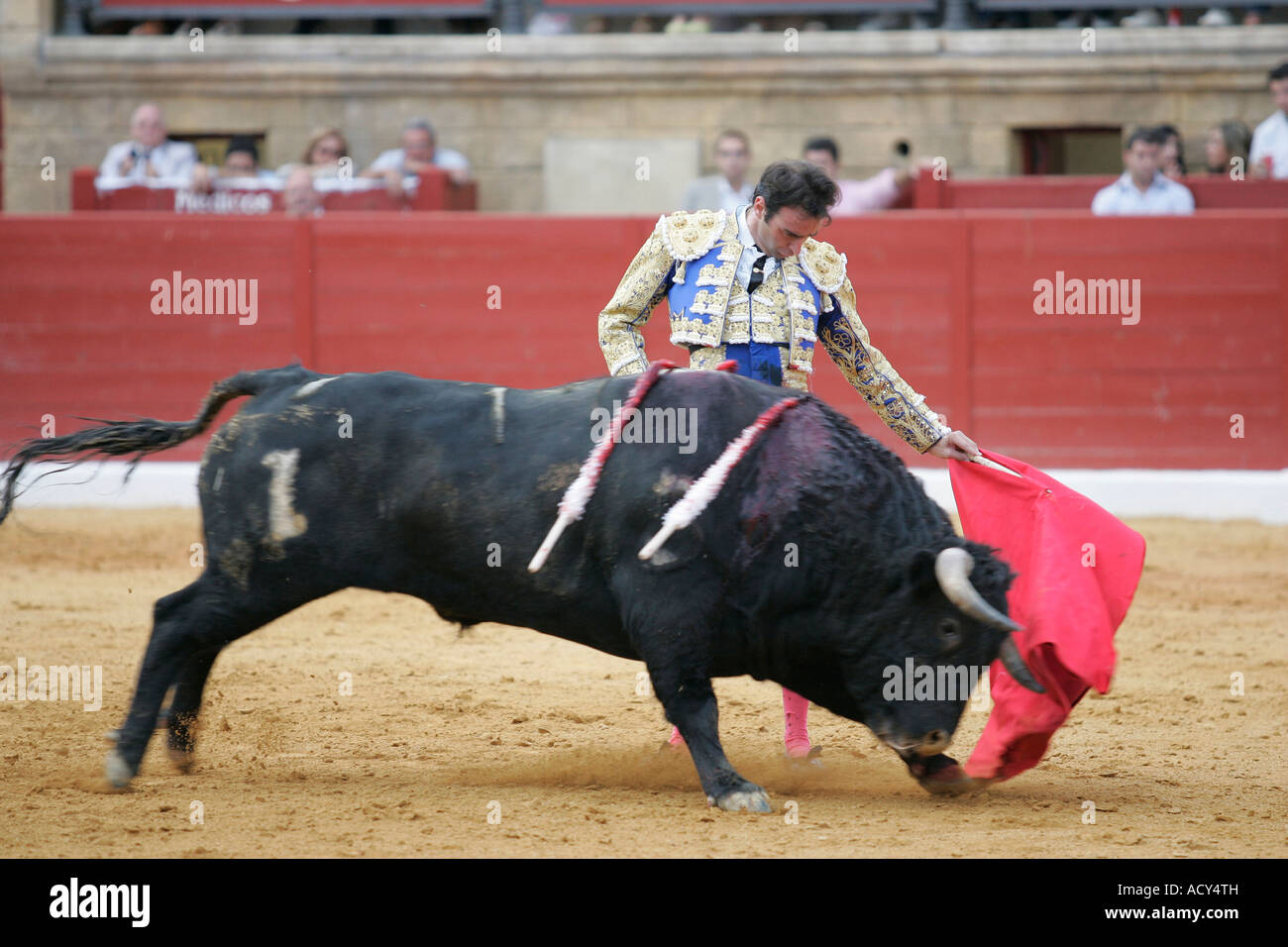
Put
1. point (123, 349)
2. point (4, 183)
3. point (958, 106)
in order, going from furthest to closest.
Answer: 1. point (4, 183)
2. point (958, 106)
3. point (123, 349)

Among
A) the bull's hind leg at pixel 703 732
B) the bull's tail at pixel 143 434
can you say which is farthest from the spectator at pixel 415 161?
the bull's hind leg at pixel 703 732

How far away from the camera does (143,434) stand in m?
3.68

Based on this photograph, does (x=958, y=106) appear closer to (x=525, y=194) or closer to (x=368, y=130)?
(x=525, y=194)

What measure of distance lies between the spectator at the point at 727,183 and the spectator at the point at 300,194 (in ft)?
6.59

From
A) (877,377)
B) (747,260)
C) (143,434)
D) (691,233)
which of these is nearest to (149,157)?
(143,434)

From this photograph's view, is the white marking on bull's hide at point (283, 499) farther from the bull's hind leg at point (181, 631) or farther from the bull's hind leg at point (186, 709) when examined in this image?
the bull's hind leg at point (186, 709)

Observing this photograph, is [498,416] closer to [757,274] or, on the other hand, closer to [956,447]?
[757,274]

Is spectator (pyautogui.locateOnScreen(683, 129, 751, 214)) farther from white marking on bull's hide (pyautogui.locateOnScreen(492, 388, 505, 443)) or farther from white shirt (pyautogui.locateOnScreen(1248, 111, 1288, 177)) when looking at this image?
white marking on bull's hide (pyautogui.locateOnScreen(492, 388, 505, 443))

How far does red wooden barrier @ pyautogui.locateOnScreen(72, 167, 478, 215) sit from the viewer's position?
344 inches

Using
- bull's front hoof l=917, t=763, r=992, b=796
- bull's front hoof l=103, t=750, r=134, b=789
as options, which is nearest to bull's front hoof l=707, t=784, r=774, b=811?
bull's front hoof l=917, t=763, r=992, b=796

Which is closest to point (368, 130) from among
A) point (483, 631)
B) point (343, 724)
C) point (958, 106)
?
point (958, 106)

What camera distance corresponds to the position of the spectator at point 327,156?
29.5 feet

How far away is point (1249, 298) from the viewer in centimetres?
791
